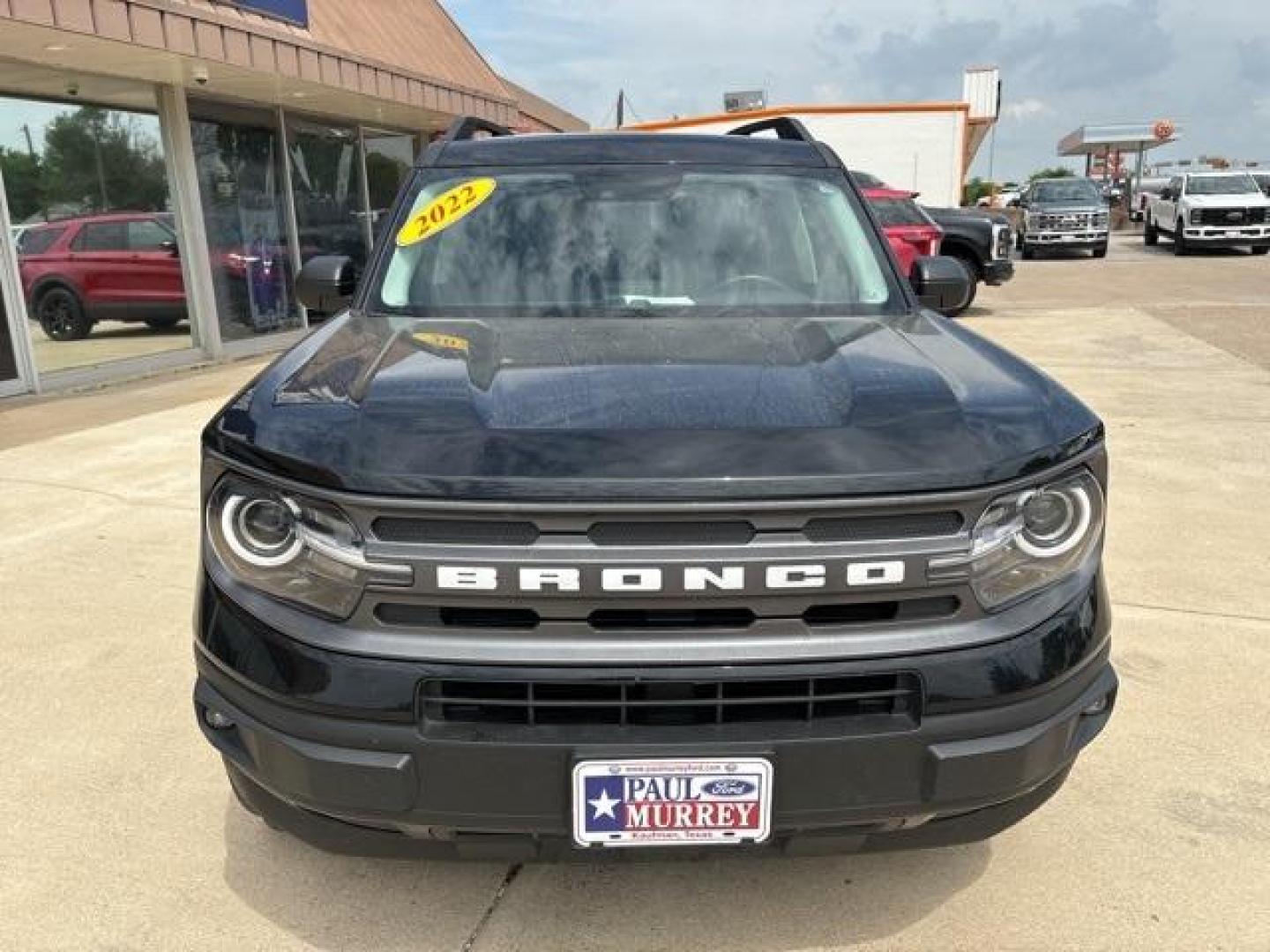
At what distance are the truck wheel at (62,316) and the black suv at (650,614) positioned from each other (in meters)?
8.73

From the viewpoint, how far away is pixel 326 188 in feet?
44.0

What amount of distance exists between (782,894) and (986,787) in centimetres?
69

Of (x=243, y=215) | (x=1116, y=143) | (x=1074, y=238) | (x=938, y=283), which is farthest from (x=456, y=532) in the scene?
(x=1116, y=143)

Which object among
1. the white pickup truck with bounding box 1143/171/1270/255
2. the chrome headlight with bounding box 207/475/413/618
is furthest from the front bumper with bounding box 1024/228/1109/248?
the chrome headlight with bounding box 207/475/413/618

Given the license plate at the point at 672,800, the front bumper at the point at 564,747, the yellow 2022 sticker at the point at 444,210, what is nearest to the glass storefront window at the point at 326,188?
the yellow 2022 sticker at the point at 444,210

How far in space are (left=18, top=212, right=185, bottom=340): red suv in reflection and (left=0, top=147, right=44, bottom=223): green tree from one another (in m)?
0.18

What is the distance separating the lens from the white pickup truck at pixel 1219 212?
2255 centimetres

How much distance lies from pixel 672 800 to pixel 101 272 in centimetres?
1014

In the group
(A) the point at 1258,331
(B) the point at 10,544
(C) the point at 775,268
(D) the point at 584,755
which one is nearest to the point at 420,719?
(D) the point at 584,755

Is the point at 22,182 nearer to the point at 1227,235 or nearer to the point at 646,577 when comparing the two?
the point at 646,577

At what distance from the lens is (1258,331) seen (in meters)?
11.7

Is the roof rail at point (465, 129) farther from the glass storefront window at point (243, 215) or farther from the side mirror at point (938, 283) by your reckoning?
the glass storefront window at point (243, 215)

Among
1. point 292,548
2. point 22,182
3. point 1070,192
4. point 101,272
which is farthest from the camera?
point 1070,192

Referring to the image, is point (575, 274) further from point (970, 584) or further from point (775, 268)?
point (970, 584)
